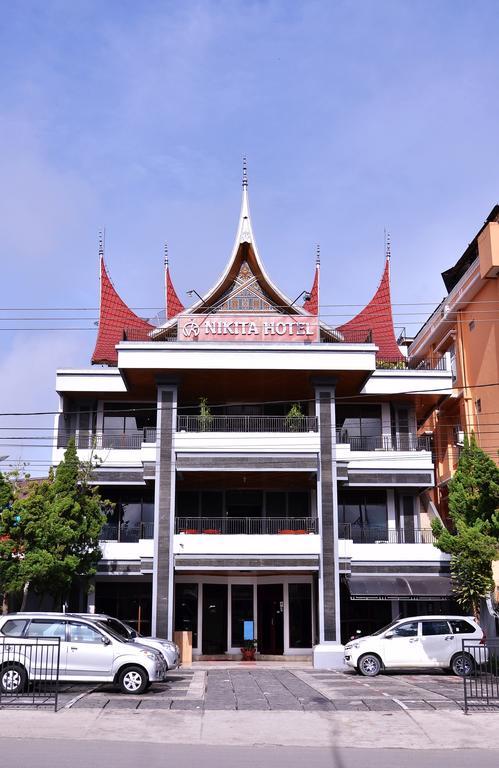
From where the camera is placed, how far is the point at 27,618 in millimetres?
19766

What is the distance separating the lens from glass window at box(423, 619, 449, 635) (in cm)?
2511

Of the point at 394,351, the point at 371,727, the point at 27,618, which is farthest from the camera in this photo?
the point at 394,351

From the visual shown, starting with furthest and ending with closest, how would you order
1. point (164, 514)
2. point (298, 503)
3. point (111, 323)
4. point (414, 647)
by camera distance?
point (111, 323) → point (298, 503) → point (164, 514) → point (414, 647)

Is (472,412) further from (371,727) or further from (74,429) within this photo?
(371,727)

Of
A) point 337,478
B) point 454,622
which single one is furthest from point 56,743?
point 337,478

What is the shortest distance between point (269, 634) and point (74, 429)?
11538 millimetres

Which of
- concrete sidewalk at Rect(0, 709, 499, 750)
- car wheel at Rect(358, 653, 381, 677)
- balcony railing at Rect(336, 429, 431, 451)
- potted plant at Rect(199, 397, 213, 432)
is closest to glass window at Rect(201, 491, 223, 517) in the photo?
potted plant at Rect(199, 397, 213, 432)

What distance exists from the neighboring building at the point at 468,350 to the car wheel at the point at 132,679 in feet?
56.8

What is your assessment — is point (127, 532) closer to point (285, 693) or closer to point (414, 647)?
point (414, 647)

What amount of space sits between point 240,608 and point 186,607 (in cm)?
214

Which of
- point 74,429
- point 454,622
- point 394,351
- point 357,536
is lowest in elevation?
point 454,622

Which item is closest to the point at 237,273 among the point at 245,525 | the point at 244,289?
the point at 244,289

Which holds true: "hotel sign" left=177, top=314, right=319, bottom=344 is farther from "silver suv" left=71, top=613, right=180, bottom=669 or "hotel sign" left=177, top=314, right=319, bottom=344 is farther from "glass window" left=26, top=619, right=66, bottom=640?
"glass window" left=26, top=619, right=66, bottom=640

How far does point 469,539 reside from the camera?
89.4ft
